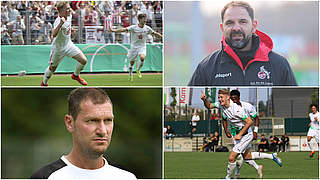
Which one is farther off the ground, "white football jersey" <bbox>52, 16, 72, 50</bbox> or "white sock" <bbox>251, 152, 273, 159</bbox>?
"white football jersey" <bbox>52, 16, 72, 50</bbox>

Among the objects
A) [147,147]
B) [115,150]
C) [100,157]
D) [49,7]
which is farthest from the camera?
[49,7]

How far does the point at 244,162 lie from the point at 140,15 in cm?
294

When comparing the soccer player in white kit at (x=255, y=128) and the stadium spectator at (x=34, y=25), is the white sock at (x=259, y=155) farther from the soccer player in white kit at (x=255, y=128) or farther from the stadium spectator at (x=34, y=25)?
the stadium spectator at (x=34, y=25)

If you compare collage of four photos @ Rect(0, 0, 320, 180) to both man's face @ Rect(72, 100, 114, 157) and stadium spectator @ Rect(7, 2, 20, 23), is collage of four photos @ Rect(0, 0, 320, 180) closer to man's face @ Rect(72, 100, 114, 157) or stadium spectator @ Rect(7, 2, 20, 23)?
stadium spectator @ Rect(7, 2, 20, 23)

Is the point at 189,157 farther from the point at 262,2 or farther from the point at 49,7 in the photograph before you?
the point at 49,7

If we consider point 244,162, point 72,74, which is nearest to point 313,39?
point 244,162

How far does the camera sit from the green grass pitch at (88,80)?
9031mm

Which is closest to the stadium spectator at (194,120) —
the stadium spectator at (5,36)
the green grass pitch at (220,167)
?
the green grass pitch at (220,167)

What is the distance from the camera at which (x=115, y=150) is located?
26.0 ft

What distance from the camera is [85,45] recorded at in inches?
361

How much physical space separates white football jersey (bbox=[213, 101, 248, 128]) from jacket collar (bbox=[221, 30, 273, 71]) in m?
0.66

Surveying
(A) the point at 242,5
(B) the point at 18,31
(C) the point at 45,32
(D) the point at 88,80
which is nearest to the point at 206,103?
(A) the point at 242,5

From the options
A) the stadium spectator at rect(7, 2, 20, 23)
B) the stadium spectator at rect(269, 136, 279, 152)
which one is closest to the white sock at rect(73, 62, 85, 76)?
the stadium spectator at rect(7, 2, 20, 23)

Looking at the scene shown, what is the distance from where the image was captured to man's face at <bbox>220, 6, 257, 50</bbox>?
8.80m
